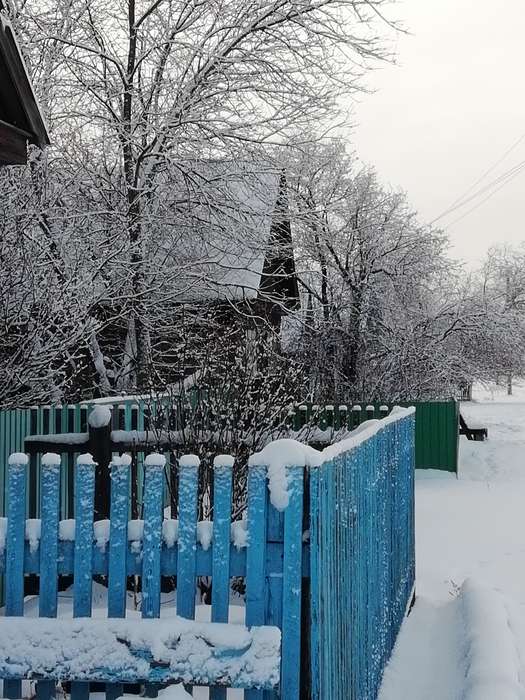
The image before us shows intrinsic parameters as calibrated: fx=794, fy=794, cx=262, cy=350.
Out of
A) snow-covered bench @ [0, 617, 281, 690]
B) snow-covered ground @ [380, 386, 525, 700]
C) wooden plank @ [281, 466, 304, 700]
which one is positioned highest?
wooden plank @ [281, 466, 304, 700]

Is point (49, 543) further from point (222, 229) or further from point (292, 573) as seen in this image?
point (222, 229)

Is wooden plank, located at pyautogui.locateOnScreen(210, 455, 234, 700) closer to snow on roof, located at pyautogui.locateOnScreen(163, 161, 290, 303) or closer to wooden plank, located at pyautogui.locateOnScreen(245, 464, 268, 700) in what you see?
wooden plank, located at pyautogui.locateOnScreen(245, 464, 268, 700)

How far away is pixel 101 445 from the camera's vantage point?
6.25 meters

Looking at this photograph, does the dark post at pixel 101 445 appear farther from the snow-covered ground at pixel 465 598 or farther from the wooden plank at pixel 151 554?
the wooden plank at pixel 151 554

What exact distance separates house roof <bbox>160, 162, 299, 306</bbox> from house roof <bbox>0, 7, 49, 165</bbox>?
665 cm

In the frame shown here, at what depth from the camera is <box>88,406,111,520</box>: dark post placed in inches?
241

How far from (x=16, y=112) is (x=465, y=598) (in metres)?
4.82

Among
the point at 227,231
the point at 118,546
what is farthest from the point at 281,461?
the point at 227,231

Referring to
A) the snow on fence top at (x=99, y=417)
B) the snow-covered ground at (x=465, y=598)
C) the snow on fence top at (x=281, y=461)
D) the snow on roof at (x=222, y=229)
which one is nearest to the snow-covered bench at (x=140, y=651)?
the snow on fence top at (x=281, y=461)

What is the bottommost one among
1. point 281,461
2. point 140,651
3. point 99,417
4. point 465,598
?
point 465,598

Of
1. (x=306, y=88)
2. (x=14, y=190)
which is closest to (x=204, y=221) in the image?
(x=306, y=88)

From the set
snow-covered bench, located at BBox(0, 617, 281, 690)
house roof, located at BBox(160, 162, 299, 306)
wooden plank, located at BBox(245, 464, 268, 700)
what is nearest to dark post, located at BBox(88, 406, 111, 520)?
snow-covered bench, located at BBox(0, 617, 281, 690)

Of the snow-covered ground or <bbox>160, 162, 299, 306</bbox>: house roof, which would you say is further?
<bbox>160, 162, 299, 306</bbox>: house roof

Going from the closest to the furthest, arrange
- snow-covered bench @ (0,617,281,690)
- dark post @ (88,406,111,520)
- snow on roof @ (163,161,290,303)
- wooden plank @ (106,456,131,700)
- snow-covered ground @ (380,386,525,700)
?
snow-covered bench @ (0,617,281,690) → wooden plank @ (106,456,131,700) → snow-covered ground @ (380,386,525,700) → dark post @ (88,406,111,520) → snow on roof @ (163,161,290,303)
